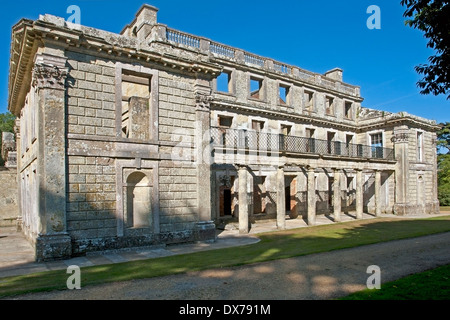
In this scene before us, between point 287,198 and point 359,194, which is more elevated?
point 359,194

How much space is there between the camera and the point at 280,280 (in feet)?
22.2

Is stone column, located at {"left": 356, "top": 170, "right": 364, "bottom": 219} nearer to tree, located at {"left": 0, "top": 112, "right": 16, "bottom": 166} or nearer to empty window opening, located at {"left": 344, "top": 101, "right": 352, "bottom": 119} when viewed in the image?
empty window opening, located at {"left": 344, "top": 101, "right": 352, "bottom": 119}

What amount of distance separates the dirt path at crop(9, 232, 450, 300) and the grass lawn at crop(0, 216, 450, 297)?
0.48 meters

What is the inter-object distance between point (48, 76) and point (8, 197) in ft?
39.0

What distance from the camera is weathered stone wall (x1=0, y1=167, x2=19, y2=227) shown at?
1762 centimetres

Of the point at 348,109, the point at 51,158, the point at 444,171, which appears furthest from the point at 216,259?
the point at 444,171

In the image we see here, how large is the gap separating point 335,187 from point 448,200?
18.4 meters

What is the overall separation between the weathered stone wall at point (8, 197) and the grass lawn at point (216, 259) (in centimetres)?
1247

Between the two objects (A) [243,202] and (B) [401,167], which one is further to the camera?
(B) [401,167]

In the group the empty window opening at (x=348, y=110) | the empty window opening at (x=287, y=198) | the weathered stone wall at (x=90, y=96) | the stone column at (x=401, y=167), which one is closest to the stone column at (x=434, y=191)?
the stone column at (x=401, y=167)

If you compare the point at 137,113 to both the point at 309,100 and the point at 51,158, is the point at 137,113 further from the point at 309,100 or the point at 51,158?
the point at 309,100

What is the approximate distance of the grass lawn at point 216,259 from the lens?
682cm
